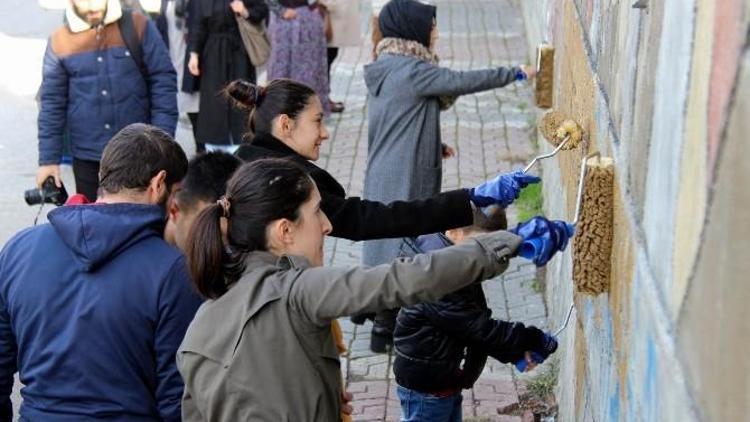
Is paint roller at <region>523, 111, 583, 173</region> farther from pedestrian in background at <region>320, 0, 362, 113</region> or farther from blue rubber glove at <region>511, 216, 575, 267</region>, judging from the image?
pedestrian in background at <region>320, 0, 362, 113</region>

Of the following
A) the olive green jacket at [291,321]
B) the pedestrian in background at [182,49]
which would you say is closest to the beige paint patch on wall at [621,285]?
the olive green jacket at [291,321]

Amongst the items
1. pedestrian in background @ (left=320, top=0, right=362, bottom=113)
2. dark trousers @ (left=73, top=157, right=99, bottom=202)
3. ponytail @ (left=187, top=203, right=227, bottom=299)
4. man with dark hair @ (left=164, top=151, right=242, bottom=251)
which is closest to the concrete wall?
ponytail @ (left=187, top=203, right=227, bottom=299)

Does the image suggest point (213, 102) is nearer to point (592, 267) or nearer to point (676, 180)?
point (592, 267)

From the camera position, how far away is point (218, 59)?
30.5 ft

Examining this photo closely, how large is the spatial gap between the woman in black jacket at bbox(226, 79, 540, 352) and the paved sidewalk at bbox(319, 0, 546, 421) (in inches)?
70.1

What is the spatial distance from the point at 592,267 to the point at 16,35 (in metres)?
12.8

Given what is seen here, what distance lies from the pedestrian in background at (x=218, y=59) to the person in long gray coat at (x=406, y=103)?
2.77 metres

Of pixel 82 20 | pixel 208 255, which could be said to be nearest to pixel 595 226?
pixel 208 255

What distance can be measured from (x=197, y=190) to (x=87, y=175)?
2811 mm

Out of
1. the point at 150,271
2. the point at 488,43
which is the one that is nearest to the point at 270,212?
the point at 150,271

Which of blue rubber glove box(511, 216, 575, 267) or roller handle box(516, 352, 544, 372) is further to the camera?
roller handle box(516, 352, 544, 372)

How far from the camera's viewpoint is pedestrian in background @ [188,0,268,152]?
9.22 metres

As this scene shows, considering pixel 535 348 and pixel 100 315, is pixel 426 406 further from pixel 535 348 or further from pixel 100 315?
pixel 100 315

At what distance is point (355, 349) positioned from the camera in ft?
22.4
